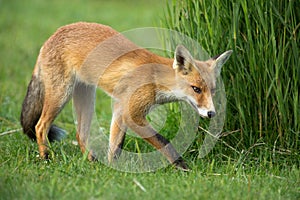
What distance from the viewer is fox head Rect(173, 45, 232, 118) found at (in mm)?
5812

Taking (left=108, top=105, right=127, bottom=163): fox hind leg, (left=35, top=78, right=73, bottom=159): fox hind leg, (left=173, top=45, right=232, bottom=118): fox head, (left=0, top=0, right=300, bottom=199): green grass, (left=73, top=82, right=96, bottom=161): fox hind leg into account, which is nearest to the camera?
(left=0, top=0, right=300, bottom=199): green grass

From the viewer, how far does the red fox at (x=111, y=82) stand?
5980mm

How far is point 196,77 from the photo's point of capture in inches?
234

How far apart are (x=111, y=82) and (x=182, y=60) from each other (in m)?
1.00

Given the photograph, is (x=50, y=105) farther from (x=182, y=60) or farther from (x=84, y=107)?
(x=182, y=60)

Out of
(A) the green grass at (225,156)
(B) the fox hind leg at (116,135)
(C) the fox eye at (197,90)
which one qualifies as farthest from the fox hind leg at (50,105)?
(C) the fox eye at (197,90)

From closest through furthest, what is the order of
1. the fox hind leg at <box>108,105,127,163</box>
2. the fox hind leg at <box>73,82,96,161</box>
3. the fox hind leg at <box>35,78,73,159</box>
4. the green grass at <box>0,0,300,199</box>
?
1. the green grass at <box>0,0,300,199</box>
2. the fox hind leg at <box>108,105,127,163</box>
3. the fox hind leg at <box>35,78,73,159</box>
4. the fox hind leg at <box>73,82,96,161</box>

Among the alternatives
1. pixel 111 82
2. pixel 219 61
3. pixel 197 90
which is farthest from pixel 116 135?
pixel 219 61

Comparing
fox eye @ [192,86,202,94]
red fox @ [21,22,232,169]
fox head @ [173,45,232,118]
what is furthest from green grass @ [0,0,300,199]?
fox eye @ [192,86,202,94]

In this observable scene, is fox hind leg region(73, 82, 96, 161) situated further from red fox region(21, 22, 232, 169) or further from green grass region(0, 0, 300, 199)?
green grass region(0, 0, 300, 199)

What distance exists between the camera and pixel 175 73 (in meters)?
6.15

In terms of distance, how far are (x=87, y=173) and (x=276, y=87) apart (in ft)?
7.23

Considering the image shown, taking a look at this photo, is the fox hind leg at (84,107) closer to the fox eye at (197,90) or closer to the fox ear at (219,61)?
the fox eye at (197,90)

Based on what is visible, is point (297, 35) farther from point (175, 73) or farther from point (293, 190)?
point (293, 190)
